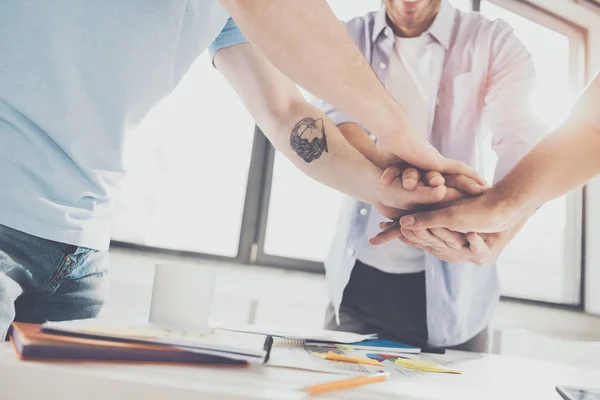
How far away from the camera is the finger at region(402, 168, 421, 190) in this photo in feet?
3.60

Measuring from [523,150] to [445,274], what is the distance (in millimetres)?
395

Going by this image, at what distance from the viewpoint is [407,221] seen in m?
1.14

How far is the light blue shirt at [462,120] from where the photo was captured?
1.27 m

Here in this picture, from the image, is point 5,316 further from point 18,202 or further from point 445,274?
point 445,274

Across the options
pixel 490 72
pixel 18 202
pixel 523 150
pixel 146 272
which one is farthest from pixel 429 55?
pixel 146 272

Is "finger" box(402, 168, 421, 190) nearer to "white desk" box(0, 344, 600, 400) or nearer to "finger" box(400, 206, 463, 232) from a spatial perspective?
"finger" box(400, 206, 463, 232)

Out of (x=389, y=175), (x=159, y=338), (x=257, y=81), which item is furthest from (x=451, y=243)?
(x=159, y=338)

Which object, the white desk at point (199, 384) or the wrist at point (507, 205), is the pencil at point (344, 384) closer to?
the white desk at point (199, 384)

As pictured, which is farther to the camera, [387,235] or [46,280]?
[387,235]

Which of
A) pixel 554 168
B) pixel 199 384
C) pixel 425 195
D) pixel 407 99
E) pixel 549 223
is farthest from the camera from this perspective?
pixel 549 223

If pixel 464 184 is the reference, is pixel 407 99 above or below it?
above

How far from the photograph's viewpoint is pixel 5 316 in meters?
0.59

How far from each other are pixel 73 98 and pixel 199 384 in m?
0.51

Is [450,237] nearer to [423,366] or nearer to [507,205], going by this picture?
[507,205]
